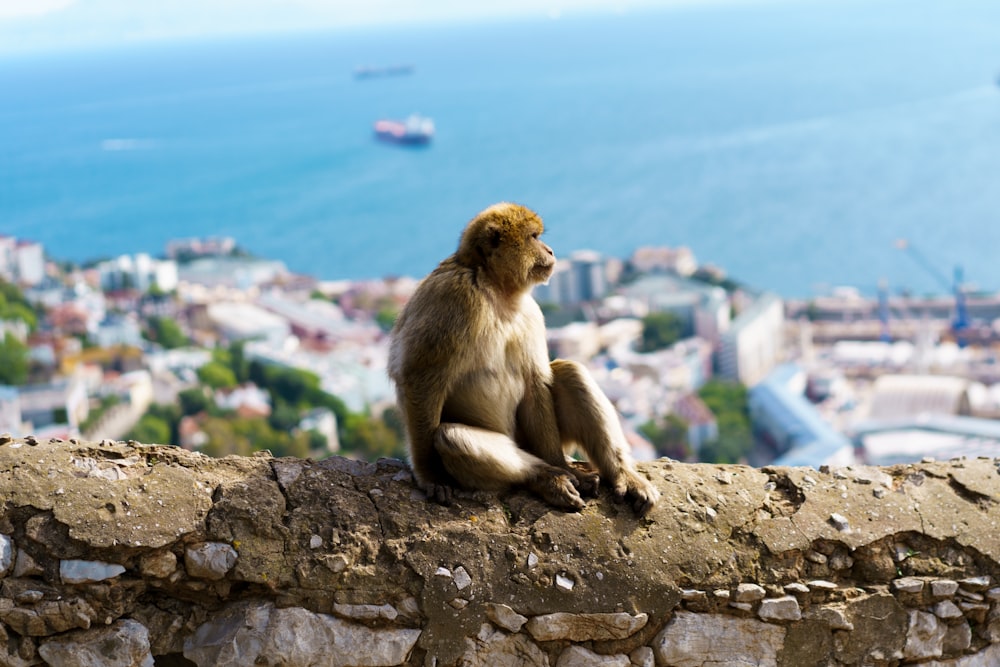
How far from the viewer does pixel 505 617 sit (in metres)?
3.12

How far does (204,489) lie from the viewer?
318 cm

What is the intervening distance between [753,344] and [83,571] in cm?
5284

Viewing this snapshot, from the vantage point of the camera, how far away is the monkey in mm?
3391

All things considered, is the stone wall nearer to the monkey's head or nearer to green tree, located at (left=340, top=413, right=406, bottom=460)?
the monkey's head

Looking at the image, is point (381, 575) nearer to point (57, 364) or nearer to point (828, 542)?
point (828, 542)

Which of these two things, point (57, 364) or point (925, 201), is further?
point (925, 201)

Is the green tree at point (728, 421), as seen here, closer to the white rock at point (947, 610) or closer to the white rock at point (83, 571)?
the white rock at point (947, 610)

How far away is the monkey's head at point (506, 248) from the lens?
3.58 metres

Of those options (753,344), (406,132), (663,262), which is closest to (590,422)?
(753,344)

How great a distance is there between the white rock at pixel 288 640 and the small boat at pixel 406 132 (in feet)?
344

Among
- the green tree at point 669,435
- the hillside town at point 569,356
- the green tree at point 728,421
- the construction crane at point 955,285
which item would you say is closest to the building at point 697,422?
the hillside town at point 569,356

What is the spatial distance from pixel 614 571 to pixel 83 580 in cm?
138

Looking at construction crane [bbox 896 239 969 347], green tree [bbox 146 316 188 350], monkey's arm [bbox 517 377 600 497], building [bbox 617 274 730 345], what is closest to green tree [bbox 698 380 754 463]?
building [bbox 617 274 730 345]

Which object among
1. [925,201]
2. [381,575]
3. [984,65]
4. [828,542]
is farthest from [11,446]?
[984,65]
